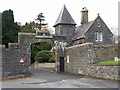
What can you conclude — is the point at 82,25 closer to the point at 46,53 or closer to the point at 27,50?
the point at 46,53

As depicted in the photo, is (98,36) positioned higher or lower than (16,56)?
higher

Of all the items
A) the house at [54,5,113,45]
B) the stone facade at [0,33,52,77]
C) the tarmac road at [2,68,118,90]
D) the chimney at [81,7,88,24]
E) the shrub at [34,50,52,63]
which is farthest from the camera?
the shrub at [34,50,52,63]

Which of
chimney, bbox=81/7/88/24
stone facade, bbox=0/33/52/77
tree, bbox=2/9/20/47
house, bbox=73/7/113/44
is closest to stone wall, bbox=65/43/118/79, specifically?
stone facade, bbox=0/33/52/77

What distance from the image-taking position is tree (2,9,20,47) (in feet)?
156

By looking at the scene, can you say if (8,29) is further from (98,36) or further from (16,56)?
(16,56)

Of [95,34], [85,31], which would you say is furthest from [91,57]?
[95,34]

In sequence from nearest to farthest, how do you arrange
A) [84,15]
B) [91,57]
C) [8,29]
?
[91,57], [8,29], [84,15]

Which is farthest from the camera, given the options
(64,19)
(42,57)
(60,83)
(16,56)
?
(42,57)

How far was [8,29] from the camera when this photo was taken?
163ft

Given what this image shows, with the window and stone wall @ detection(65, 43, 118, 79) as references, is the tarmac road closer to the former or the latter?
stone wall @ detection(65, 43, 118, 79)

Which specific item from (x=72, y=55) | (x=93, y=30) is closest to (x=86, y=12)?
(x=93, y=30)

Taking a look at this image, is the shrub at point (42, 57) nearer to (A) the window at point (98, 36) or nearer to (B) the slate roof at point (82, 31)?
(B) the slate roof at point (82, 31)

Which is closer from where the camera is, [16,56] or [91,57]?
[16,56]

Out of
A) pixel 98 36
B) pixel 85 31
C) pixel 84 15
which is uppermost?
pixel 84 15
